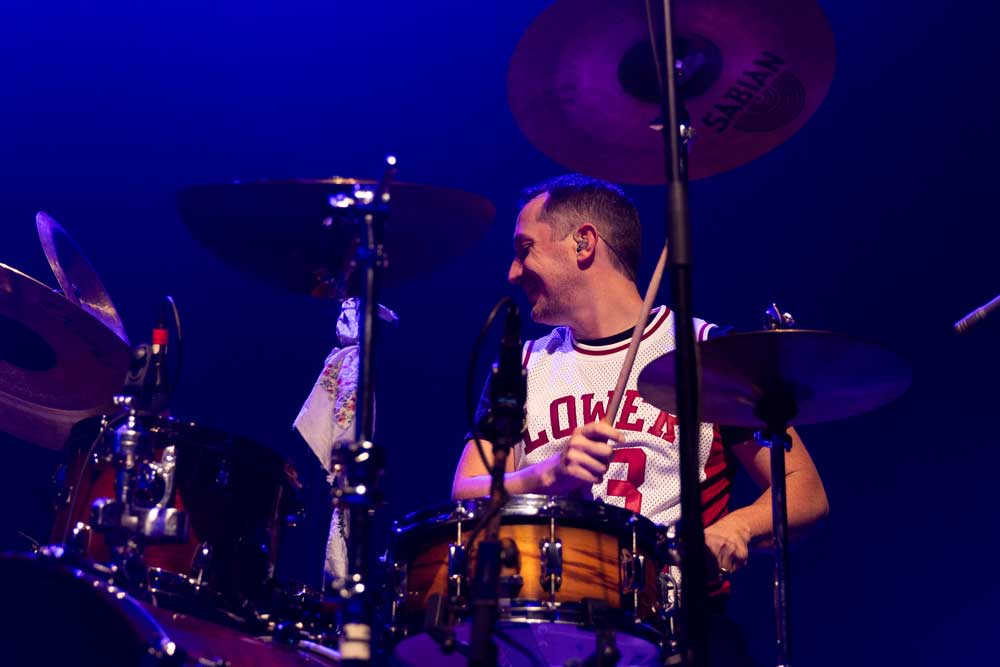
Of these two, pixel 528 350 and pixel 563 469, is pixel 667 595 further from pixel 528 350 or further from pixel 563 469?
pixel 528 350

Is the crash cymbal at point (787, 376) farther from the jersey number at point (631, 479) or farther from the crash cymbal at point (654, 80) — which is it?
the crash cymbal at point (654, 80)

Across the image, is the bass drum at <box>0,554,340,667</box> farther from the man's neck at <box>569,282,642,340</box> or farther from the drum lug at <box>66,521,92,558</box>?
the man's neck at <box>569,282,642,340</box>

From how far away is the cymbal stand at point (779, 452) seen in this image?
261 centimetres

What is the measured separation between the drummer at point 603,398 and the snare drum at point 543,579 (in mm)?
209

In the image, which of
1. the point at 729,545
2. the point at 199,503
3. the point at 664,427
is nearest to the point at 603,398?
the point at 664,427

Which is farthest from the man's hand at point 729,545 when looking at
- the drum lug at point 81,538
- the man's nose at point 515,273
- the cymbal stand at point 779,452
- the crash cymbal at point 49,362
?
the crash cymbal at point 49,362

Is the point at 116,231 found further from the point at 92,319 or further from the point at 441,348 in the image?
the point at 92,319

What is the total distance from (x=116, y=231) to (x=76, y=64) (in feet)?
2.15

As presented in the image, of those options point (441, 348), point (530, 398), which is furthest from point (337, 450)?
point (441, 348)

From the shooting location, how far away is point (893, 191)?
436 cm

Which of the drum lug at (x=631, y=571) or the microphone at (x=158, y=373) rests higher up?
the microphone at (x=158, y=373)

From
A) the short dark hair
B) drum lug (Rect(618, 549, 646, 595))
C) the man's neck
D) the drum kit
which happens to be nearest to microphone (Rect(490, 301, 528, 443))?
the drum kit

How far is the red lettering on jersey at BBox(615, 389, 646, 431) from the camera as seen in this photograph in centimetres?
322

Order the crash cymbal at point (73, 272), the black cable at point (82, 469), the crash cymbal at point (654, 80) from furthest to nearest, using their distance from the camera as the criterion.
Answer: the crash cymbal at point (73, 272) < the crash cymbal at point (654, 80) < the black cable at point (82, 469)
